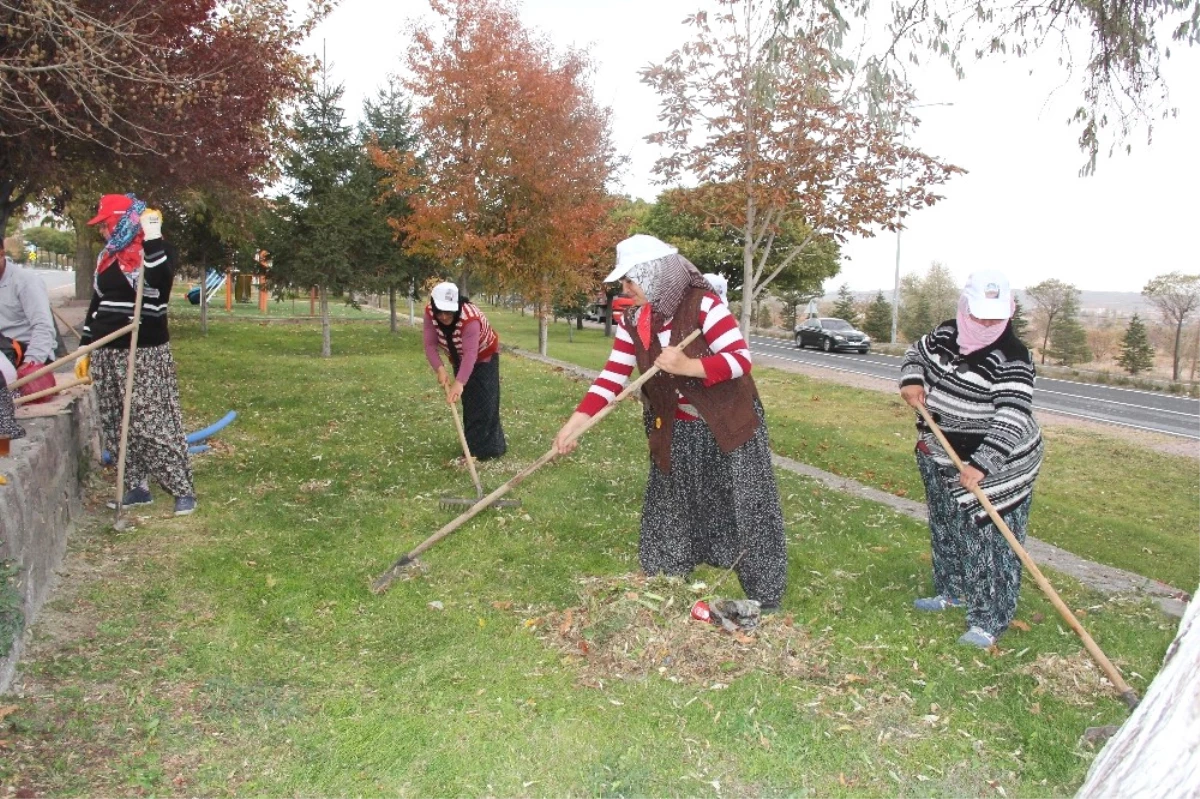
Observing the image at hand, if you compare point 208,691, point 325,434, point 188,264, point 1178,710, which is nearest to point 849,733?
point 1178,710

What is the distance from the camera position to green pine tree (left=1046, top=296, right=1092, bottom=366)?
30547 mm

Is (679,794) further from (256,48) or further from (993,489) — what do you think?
(256,48)

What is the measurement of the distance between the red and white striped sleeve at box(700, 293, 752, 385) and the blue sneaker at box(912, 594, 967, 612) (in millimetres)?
1793

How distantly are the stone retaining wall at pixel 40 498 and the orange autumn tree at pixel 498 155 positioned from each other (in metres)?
12.9

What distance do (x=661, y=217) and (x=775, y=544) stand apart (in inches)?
1400

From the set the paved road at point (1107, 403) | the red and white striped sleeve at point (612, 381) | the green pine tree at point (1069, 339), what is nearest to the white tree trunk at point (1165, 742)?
the red and white striped sleeve at point (612, 381)

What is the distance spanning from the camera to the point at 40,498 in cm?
450

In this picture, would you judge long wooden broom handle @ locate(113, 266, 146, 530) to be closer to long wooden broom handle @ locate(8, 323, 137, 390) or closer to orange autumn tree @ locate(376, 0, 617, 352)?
long wooden broom handle @ locate(8, 323, 137, 390)

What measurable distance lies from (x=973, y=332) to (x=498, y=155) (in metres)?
15.6

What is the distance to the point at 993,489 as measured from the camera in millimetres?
4207

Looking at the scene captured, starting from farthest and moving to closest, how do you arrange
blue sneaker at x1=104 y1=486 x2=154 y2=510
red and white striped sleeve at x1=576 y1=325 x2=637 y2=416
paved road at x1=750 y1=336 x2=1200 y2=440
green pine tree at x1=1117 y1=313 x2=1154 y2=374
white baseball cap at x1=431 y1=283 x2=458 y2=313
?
green pine tree at x1=1117 y1=313 x2=1154 y2=374, paved road at x1=750 y1=336 x2=1200 y2=440, white baseball cap at x1=431 y1=283 x2=458 y2=313, blue sneaker at x1=104 y1=486 x2=154 y2=510, red and white striped sleeve at x1=576 y1=325 x2=637 y2=416

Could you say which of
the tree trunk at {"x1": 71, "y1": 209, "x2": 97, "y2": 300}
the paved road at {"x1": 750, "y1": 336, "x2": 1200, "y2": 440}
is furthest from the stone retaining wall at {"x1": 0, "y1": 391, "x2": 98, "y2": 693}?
the tree trunk at {"x1": 71, "y1": 209, "x2": 97, "y2": 300}

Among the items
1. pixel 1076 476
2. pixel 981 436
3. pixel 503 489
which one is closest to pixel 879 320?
pixel 1076 476

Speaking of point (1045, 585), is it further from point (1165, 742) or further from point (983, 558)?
point (1165, 742)
